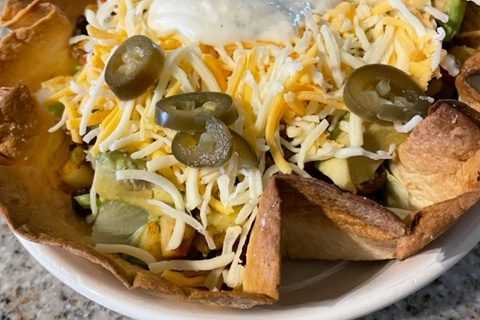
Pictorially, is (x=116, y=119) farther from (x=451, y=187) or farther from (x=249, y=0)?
(x=451, y=187)

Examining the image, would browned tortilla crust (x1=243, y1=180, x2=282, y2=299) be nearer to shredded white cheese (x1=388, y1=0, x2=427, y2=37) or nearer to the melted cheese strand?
the melted cheese strand

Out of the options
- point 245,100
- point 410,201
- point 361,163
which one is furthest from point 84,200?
point 410,201

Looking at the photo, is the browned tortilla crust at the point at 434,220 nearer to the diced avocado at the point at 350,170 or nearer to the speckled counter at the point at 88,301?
the diced avocado at the point at 350,170

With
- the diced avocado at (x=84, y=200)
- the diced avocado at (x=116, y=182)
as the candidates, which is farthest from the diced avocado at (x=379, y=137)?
the diced avocado at (x=84, y=200)

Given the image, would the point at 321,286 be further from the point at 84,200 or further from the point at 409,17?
the point at 409,17

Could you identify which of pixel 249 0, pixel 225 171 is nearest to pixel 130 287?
pixel 225 171

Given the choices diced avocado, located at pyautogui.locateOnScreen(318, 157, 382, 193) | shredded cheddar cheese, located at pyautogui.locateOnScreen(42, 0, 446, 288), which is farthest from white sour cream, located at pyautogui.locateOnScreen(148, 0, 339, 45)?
diced avocado, located at pyautogui.locateOnScreen(318, 157, 382, 193)
